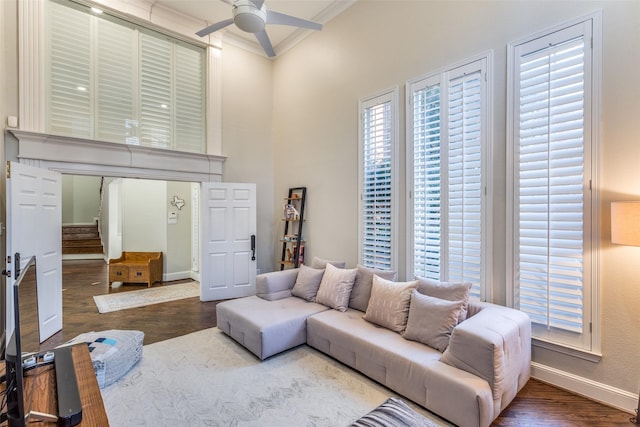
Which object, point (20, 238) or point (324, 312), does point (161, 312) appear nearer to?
point (20, 238)

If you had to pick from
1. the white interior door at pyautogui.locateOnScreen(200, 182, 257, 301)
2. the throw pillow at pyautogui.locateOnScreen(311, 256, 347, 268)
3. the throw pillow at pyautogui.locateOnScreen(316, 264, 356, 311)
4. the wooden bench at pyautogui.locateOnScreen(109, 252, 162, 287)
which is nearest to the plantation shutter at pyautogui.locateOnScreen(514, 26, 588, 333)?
the throw pillow at pyautogui.locateOnScreen(316, 264, 356, 311)

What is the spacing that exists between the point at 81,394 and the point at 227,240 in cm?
396

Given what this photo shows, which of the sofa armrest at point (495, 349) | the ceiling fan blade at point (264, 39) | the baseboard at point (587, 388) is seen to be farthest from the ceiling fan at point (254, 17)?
the baseboard at point (587, 388)

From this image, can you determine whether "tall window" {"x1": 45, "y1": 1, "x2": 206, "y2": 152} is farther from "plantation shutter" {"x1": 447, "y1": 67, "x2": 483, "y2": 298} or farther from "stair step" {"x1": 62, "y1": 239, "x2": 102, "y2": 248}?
"stair step" {"x1": 62, "y1": 239, "x2": 102, "y2": 248}

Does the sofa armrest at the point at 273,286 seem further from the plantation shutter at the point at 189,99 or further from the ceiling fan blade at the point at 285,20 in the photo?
the ceiling fan blade at the point at 285,20

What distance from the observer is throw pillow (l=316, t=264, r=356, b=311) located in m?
3.45

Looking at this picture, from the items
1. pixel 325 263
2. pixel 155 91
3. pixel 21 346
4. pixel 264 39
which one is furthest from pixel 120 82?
pixel 21 346

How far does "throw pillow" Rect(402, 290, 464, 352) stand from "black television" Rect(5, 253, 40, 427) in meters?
2.44

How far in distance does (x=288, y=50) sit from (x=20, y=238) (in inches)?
190

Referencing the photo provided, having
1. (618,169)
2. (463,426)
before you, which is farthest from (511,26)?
(463,426)

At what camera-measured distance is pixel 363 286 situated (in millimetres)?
3438

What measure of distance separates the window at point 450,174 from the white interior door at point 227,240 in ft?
10.1

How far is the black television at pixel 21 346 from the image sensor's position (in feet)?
3.29

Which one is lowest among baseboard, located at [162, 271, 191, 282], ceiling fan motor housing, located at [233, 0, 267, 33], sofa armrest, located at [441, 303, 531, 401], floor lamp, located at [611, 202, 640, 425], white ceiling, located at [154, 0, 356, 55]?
baseboard, located at [162, 271, 191, 282]
